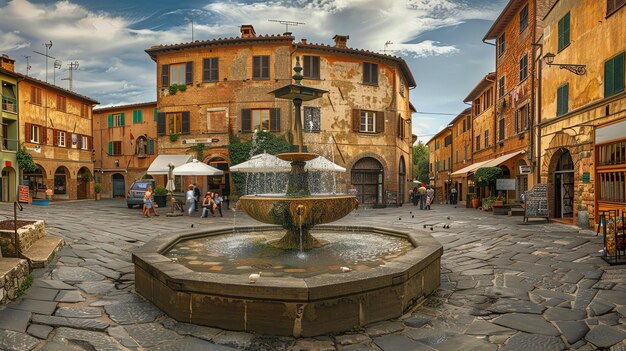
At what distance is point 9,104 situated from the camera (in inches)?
1000

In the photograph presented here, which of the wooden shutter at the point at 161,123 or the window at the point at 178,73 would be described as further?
the wooden shutter at the point at 161,123

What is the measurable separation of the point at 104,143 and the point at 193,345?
3662cm

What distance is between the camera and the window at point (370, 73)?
23.2 metres

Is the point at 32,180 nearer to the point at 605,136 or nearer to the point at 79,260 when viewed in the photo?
the point at 79,260

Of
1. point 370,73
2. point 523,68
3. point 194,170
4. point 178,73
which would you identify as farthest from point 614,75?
point 178,73

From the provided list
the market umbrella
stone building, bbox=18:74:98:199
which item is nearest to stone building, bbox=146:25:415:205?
the market umbrella

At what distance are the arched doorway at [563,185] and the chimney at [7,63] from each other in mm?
31767

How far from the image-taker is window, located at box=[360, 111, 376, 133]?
23.4m

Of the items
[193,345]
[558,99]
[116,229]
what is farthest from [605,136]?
[116,229]

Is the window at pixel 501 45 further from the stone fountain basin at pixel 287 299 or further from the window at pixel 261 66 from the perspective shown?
the stone fountain basin at pixel 287 299

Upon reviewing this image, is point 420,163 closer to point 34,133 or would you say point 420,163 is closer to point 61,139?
point 61,139

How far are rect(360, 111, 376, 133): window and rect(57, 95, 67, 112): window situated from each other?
912 inches

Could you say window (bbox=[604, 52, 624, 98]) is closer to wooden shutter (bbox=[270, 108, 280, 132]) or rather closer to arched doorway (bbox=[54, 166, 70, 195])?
wooden shutter (bbox=[270, 108, 280, 132])

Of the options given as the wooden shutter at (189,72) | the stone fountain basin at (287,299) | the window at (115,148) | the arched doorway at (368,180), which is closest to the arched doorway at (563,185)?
the arched doorway at (368,180)
